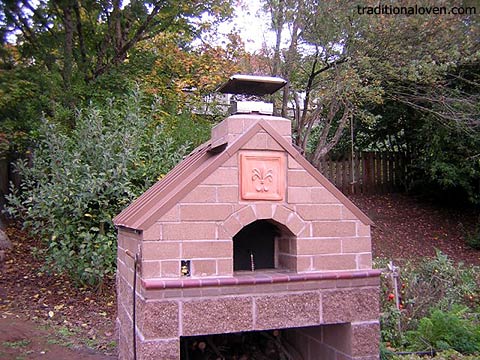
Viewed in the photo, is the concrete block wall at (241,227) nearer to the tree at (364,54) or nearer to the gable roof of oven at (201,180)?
the gable roof of oven at (201,180)

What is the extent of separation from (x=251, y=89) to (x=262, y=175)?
3.29 feet

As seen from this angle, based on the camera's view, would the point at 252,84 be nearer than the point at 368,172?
Yes

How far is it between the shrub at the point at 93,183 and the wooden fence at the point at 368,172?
8.09m

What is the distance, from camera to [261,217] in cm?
405

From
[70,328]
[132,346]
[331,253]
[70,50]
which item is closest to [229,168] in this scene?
[331,253]

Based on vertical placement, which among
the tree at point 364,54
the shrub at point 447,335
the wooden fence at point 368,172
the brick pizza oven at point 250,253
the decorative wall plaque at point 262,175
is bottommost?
the shrub at point 447,335

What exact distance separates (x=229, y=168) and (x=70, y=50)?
7.96 meters

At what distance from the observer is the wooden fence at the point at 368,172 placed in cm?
1591

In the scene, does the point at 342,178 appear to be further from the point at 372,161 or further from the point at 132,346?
the point at 132,346

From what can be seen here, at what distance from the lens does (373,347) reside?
14.1ft

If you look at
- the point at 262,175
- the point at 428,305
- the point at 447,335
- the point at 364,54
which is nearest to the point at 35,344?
the point at 262,175

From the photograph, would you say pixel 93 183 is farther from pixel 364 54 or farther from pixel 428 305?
pixel 364 54

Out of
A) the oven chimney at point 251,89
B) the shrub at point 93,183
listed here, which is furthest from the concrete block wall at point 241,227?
the shrub at point 93,183

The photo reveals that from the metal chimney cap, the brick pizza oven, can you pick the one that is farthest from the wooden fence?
the brick pizza oven
